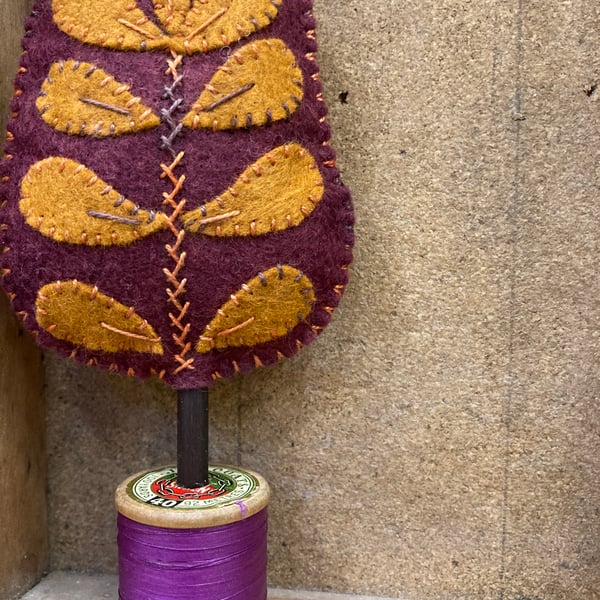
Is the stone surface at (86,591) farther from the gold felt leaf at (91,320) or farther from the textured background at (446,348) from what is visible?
the gold felt leaf at (91,320)

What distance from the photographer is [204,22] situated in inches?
30.2

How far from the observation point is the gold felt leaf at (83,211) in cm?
76

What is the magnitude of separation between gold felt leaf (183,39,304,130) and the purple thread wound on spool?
0.50 m

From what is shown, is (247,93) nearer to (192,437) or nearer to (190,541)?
(192,437)

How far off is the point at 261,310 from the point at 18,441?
50 cm

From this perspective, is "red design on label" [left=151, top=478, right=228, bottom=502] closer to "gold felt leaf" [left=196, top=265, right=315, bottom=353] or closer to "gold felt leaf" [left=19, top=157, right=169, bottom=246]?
"gold felt leaf" [left=196, top=265, right=315, bottom=353]

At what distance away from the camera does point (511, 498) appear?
41.1 inches

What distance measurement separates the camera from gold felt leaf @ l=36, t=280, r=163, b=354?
79cm

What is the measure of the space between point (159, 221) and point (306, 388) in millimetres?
421

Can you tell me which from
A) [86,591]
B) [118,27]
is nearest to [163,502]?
[86,591]

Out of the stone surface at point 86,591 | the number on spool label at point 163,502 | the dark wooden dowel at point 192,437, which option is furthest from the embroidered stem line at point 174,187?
the stone surface at point 86,591

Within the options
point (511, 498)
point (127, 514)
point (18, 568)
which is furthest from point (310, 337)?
point (18, 568)

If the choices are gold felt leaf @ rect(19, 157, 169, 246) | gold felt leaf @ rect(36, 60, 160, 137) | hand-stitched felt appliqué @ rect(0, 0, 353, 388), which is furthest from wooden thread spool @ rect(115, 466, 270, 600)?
gold felt leaf @ rect(36, 60, 160, 137)

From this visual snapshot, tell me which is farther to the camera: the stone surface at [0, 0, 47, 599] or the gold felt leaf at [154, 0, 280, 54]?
the stone surface at [0, 0, 47, 599]
